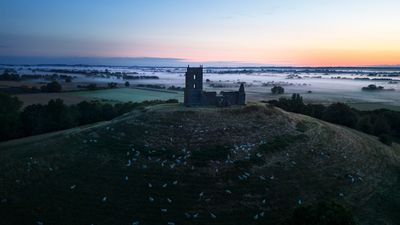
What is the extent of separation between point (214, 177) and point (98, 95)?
3005 inches

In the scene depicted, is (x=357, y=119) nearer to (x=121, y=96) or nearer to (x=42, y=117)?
(x=42, y=117)

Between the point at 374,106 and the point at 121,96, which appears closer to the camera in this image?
the point at 374,106

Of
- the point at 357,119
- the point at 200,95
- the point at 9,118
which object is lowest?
the point at 357,119

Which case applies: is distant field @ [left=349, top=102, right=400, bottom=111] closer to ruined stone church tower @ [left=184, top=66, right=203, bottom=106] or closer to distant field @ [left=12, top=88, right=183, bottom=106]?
distant field @ [left=12, top=88, right=183, bottom=106]

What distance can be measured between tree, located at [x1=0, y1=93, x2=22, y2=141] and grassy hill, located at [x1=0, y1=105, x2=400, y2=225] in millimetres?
14354

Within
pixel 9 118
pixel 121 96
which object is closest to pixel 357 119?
pixel 9 118

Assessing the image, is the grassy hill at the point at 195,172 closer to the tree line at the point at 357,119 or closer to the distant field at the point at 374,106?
the tree line at the point at 357,119

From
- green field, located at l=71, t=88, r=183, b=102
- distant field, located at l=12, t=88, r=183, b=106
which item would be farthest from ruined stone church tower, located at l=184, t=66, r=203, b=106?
green field, located at l=71, t=88, r=183, b=102

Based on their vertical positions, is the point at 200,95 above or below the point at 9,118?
above

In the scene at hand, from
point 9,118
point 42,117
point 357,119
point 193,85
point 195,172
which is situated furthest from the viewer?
point 357,119

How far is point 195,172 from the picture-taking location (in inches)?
1298

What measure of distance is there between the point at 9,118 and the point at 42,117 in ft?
17.0

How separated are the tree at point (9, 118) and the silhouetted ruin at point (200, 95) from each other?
28548 mm

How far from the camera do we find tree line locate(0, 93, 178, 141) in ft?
187
